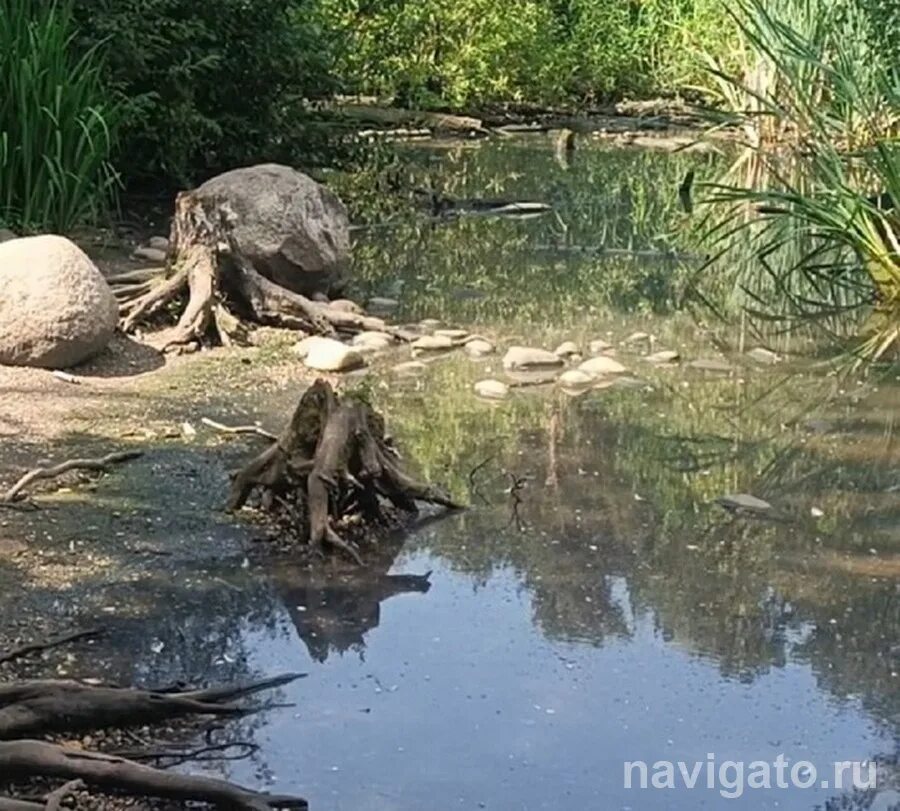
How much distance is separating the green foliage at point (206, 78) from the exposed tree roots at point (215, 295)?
2.44 meters

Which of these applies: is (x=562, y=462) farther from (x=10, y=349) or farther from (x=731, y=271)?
(x=731, y=271)

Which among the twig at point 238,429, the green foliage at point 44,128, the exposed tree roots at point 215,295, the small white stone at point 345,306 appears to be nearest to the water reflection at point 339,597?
the twig at point 238,429

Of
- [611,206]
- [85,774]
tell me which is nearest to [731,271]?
[611,206]

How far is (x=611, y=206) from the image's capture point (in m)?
12.8

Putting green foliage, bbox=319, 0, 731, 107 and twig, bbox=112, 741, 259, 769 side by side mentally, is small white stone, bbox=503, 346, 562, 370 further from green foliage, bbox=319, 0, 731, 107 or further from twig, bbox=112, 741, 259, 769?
green foliage, bbox=319, 0, 731, 107

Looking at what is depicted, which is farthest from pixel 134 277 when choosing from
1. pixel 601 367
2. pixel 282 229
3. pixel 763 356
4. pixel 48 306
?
pixel 763 356

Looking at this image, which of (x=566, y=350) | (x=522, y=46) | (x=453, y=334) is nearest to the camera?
(x=566, y=350)

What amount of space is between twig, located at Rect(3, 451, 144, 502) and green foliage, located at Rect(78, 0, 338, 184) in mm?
5032

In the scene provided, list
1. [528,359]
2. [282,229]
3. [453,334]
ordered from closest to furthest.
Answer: [528,359] < [453,334] < [282,229]

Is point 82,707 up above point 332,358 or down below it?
above

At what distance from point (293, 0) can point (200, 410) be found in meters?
5.87

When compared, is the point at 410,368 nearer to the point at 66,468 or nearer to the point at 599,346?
the point at 599,346

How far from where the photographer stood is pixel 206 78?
36.6ft

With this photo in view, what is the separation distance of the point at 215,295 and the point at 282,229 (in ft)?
2.91
